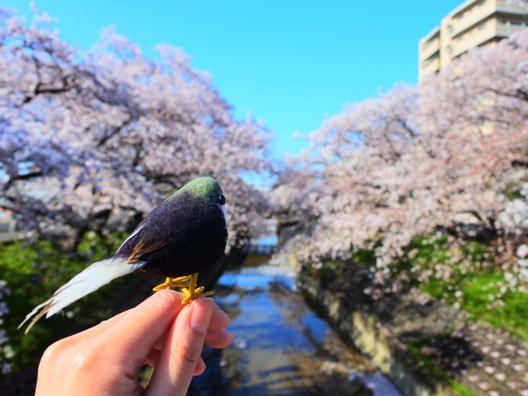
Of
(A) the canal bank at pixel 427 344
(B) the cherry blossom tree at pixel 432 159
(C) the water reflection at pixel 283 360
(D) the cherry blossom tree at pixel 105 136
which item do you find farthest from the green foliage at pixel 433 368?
(D) the cherry blossom tree at pixel 105 136

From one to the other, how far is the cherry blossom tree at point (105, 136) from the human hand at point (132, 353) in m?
6.58

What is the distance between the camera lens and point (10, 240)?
1415cm

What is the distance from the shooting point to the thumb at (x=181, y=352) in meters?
1.45

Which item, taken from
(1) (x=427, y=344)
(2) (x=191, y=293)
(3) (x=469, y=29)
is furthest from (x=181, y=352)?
(3) (x=469, y=29)

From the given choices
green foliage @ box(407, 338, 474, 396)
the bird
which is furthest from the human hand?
green foliage @ box(407, 338, 474, 396)

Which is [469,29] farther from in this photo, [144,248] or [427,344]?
[144,248]

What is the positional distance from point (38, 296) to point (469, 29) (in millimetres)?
46473

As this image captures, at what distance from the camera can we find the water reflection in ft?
25.9

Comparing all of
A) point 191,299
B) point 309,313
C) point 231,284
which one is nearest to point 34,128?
point 191,299

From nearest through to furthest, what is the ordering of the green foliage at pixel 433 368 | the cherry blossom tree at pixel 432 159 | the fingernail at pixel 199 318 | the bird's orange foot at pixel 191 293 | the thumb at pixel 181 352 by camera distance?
the thumb at pixel 181 352 < the fingernail at pixel 199 318 < the bird's orange foot at pixel 191 293 < the green foliage at pixel 433 368 < the cherry blossom tree at pixel 432 159

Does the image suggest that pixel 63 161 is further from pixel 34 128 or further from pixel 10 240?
pixel 10 240

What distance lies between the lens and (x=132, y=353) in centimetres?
140

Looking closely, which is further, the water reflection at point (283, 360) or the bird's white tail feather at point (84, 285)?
the water reflection at point (283, 360)

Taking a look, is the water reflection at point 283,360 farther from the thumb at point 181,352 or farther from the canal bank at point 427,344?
the thumb at point 181,352
